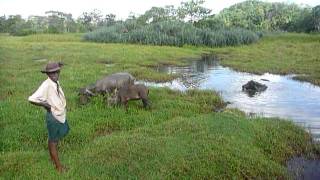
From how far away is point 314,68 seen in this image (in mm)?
25703

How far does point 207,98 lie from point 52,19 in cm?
7302

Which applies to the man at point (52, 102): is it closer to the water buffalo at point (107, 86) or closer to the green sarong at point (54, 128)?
the green sarong at point (54, 128)

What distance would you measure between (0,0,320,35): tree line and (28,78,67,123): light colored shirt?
38.5 m

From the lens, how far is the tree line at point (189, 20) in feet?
192

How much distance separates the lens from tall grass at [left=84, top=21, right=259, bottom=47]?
41.8 metres

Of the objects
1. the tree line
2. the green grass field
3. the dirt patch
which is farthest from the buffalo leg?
the tree line

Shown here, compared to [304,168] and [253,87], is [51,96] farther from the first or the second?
[253,87]

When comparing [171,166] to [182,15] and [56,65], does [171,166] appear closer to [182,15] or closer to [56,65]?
[56,65]

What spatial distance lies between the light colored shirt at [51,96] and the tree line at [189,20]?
38458 millimetres

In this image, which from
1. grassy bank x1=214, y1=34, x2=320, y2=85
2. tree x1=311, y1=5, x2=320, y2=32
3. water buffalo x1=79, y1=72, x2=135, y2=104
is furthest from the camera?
tree x1=311, y1=5, x2=320, y2=32

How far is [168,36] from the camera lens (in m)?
42.2

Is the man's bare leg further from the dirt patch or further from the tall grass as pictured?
the tall grass

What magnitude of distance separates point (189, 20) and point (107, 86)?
4891 centimetres

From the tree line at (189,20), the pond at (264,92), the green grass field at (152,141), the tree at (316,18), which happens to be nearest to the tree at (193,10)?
the tree line at (189,20)
